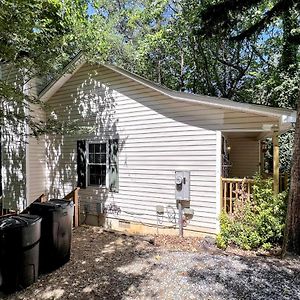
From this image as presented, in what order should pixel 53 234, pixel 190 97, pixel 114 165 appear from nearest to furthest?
pixel 53 234 → pixel 190 97 → pixel 114 165

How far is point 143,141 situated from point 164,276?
3866 mm

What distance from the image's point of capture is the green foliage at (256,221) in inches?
215

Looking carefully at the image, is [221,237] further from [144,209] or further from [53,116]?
[53,116]

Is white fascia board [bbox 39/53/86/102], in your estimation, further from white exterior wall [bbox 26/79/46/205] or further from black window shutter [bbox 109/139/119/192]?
black window shutter [bbox 109/139/119/192]

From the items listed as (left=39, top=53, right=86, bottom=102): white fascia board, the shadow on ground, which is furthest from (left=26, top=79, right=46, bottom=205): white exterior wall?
the shadow on ground

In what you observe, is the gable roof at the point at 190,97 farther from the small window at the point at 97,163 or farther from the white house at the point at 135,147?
the small window at the point at 97,163

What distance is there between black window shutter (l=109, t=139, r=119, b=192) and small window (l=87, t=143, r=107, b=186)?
244mm

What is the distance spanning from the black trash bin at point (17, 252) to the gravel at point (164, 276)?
0.16m

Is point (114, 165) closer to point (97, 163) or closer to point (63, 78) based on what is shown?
point (97, 163)

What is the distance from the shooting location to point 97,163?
7.96 meters

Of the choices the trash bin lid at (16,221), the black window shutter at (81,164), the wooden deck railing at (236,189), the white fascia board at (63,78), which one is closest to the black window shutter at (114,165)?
the black window shutter at (81,164)

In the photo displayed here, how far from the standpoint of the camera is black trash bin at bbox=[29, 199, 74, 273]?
170 inches

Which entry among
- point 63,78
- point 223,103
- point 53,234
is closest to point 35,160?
point 63,78

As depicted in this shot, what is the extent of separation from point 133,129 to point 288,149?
7.49 meters
